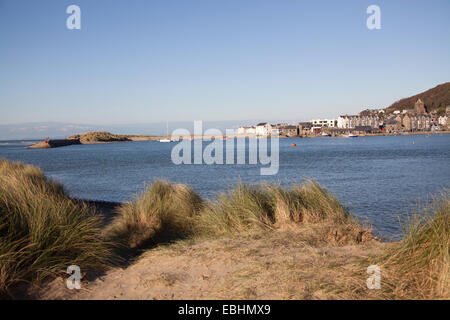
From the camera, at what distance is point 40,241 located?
6.01 meters

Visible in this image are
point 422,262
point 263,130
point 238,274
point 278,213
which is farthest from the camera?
point 263,130

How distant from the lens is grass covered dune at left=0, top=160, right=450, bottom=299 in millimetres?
5289

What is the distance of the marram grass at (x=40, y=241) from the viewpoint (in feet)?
17.9

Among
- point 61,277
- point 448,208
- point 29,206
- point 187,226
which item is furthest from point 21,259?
point 448,208

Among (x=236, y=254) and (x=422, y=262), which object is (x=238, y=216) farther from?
(x=422, y=262)

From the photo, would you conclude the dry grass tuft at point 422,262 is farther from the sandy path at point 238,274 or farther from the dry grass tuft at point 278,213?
the dry grass tuft at point 278,213

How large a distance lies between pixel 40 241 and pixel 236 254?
10.5 feet

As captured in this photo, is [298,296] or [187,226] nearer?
[298,296]

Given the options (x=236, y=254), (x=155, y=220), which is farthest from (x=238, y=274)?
(x=155, y=220)

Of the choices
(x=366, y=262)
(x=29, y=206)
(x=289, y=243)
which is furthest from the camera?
(x=289, y=243)

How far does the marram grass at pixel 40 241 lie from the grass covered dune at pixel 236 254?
0.05ft

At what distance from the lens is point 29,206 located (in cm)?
706

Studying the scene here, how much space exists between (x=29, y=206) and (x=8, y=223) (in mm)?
908

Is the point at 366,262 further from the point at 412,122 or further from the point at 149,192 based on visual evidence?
the point at 412,122
